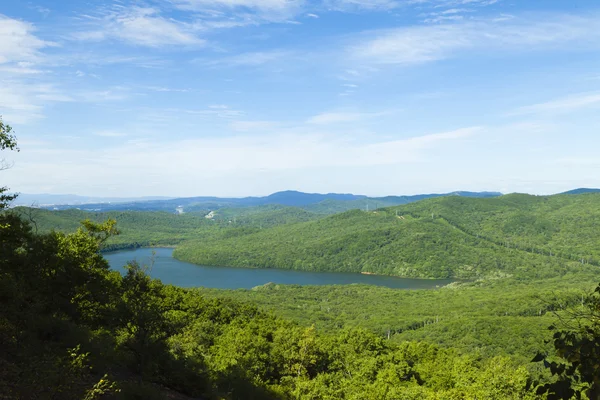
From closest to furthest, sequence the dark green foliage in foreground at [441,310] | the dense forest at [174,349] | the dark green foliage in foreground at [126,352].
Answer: the dense forest at [174,349] → the dark green foliage in foreground at [126,352] → the dark green foliage in foreground at [441,310]

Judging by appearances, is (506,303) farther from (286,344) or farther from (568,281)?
(286,344)

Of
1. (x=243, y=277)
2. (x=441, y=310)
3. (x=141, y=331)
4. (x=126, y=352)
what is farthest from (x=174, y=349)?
(x=243, y=277)

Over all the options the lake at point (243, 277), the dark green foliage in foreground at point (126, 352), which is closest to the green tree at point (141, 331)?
the dark green foliage in foreground at point (126, 352)

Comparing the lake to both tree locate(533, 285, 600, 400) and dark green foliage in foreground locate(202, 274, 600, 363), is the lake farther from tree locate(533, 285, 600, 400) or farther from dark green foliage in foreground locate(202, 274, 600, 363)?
tree locate(533, 285, 600, 400)

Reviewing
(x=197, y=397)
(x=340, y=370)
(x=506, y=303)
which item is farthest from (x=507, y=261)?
(x=197, y=397)

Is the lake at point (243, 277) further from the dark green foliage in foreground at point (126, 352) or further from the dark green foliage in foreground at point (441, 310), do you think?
the dark green foliage in foreground at point (126, 352)

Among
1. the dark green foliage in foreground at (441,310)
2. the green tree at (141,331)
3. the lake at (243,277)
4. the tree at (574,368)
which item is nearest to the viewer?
the tree at (574,368)

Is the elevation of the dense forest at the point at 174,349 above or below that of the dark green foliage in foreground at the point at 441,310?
above

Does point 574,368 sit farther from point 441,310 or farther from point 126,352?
point 441,310
